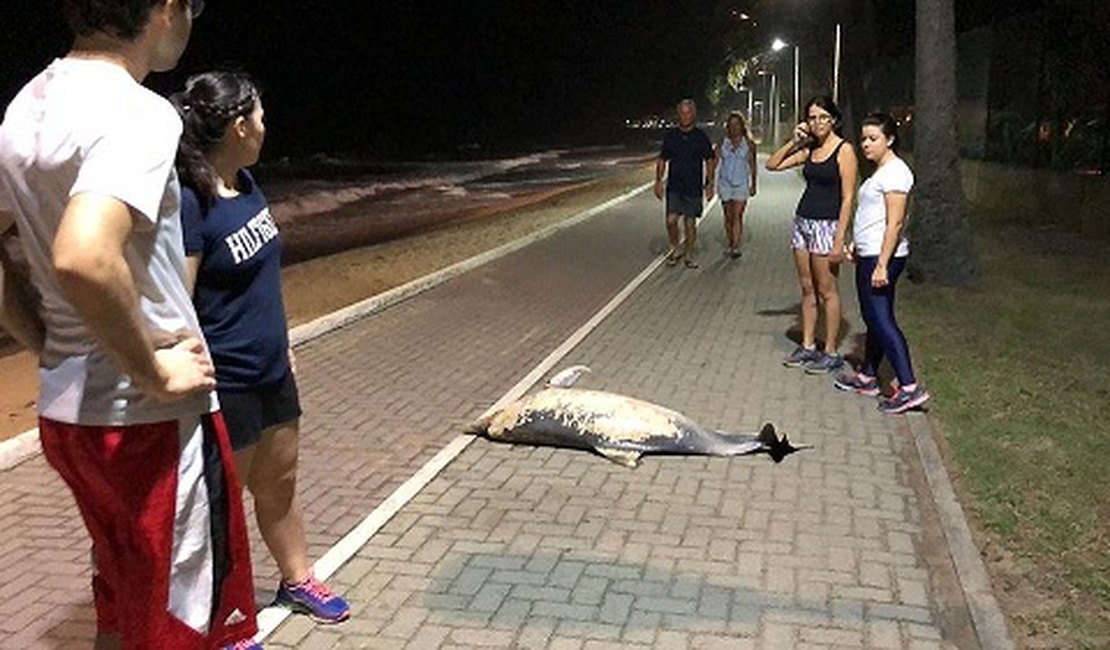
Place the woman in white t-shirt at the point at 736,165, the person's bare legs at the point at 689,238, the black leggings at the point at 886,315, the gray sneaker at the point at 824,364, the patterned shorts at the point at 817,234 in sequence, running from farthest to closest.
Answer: the person's bare legs at the point at 689,238 → the woman in white t-shirt at the point at 736,165 → the gray sneaker at the point at 824,364 → the patterned shorts at the point at 817,234 → the black leggings at the point at 886,315

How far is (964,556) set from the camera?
14.9 ft

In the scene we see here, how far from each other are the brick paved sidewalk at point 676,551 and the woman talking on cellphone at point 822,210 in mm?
711

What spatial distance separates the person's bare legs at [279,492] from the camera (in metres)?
3.64

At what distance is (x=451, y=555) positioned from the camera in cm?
463

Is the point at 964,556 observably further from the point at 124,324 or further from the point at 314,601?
the point at 124,324

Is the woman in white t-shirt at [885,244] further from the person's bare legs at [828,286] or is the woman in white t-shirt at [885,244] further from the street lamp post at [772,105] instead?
the street lamp post at [772,105]

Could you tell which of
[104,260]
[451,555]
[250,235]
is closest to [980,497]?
[451,555]

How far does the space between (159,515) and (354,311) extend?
7.60 m

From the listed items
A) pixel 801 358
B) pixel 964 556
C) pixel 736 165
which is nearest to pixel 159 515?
pixel 964 556

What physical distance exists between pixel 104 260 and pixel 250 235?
1326mm

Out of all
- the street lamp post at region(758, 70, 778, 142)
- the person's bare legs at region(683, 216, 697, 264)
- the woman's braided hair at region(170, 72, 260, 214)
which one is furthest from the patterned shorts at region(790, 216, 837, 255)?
the street lamp post at region(758, 70, 778, 142)

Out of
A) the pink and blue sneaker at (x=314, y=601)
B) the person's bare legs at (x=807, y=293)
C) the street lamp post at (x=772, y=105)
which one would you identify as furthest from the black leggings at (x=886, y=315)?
the street lamp post at (x=772, y=105)

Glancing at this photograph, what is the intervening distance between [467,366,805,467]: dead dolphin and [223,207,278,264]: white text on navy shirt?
2265 millimetres

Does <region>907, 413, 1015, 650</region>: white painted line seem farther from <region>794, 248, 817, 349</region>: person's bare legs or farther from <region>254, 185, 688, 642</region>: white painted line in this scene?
<region>254, 185, 688, 642</region>: white painted line
